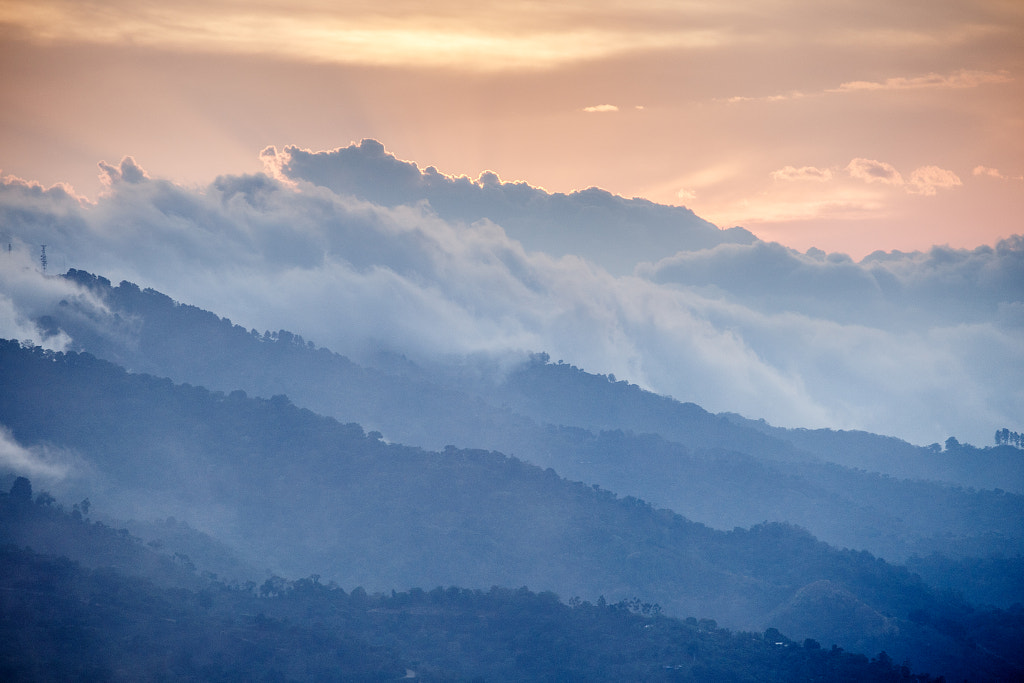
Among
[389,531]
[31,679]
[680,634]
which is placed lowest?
[31,679]

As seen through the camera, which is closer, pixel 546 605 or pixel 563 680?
pixel 563 680

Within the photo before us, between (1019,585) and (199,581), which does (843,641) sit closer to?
(1019,585)

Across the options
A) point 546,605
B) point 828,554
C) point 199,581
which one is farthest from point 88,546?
point 828,554

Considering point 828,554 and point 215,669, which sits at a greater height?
point 828,554

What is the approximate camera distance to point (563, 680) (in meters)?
148

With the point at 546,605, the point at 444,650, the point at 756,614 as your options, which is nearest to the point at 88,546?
the point at 444,650

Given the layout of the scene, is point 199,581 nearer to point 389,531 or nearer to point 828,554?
point 389,531

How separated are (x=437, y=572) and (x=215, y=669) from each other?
60.7 m

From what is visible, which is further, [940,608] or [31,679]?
[940,608]

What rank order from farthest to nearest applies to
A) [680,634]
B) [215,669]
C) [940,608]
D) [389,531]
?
1. [389,531]
2. [940,608]
3. [680,634]
4. [215,669]

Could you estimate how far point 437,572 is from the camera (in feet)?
626

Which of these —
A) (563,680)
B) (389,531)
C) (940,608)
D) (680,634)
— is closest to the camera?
(563,680)

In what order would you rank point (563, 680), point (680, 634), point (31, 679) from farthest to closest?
1. point (680, 634)
2. point (563, 680)
3. point (31, 679)

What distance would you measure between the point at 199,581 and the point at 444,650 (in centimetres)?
3495
